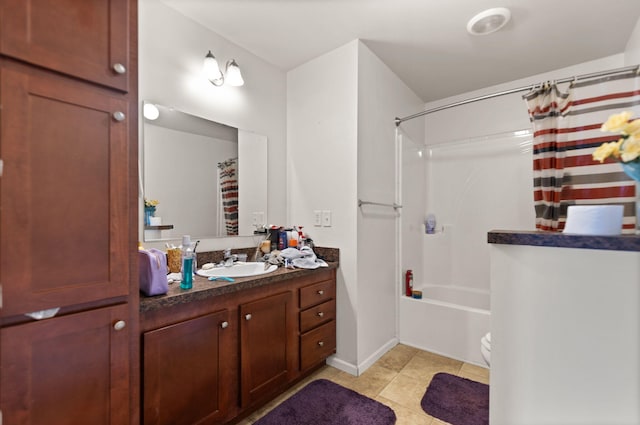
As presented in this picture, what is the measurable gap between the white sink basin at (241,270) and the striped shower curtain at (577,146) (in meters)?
1.81

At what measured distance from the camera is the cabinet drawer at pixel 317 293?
1926 mm

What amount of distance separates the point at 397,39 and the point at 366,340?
7.47ft

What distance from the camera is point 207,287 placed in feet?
4.51

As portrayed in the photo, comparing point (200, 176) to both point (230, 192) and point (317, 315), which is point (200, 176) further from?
point (317, 315)

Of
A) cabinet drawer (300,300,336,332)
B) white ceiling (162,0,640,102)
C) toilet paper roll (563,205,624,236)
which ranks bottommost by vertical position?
cabinet drawer (300,300,336,332)

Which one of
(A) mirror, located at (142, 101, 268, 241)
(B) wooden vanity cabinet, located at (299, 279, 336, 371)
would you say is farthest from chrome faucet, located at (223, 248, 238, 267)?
(B) wooden vanity cabinet, located at (299, 279, 336, 371)

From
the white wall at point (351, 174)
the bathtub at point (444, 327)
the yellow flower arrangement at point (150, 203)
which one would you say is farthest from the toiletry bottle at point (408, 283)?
the yellow flower arrangement at point (150, 203)

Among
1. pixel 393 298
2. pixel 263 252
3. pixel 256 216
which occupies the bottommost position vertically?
pixel 393 298

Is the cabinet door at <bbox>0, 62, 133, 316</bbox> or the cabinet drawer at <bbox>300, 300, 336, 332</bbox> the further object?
the cabinet drawer at <bbox>300, 300, 336, 332</bbox>

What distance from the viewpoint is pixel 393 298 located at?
104 inches

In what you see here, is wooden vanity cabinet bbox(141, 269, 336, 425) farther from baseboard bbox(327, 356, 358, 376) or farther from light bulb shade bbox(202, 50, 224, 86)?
light bulb shade bbox(202, 50, 224, 86)

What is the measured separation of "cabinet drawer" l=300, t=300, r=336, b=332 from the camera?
6.34ft

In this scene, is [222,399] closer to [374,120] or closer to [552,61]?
[374,120]

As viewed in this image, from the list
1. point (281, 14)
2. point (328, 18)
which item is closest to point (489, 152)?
point (328, 18)
